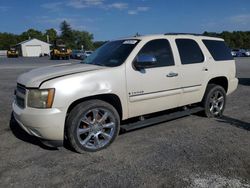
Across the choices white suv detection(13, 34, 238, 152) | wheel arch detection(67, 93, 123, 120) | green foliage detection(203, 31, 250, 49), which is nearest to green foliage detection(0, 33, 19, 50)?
green foliage detection(203, 31, 250, 49)

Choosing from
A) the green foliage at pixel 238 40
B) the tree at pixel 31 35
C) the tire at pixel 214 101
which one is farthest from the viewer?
the tree at pixel 31 35

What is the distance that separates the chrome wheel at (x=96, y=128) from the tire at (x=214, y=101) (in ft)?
8.15

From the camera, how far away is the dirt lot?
3.72 meters

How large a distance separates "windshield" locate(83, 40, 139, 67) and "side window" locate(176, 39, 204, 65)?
100 cm

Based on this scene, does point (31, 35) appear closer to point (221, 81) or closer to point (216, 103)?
point (221, 81)

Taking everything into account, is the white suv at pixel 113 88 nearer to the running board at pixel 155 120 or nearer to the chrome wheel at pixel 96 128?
the chrome wheel at pixel 96 128

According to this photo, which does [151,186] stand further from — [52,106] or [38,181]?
[52,106]

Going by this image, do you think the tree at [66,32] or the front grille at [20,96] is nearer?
the front grille at [20,96]

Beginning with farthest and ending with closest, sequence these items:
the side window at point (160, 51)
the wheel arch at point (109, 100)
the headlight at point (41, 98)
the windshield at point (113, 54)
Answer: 1. the side window at point (160, 51)
2. the windshield at point (113, 54)
3. the wheel arch at point (109, 100)
4. the headlight at point (41, 98)

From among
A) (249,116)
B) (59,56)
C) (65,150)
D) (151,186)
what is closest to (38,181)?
(65,150)

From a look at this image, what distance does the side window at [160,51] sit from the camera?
17.6 ft

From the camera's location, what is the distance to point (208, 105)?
6.46 m

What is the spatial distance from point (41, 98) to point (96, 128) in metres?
1.00

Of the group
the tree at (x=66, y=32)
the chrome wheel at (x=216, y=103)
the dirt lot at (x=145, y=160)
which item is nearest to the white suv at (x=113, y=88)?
the chrome wheel at (x=216, y=103)
